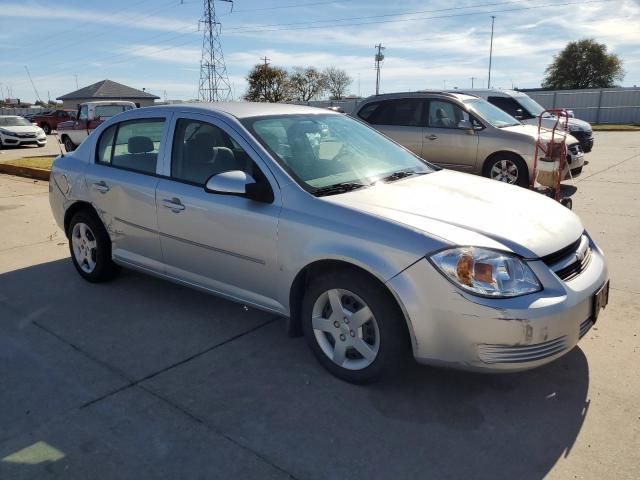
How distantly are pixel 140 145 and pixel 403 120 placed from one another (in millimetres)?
6259

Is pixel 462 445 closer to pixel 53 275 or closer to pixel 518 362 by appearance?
pixel 518 362

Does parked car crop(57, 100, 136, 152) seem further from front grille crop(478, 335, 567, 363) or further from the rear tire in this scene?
front grille crop(478, 335, 567, 363)

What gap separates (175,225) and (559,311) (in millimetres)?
2649

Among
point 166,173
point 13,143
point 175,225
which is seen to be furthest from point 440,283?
point 13,143

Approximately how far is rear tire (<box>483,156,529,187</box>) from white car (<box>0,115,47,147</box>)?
1968 centimetres

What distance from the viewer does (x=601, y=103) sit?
33969 millimetres

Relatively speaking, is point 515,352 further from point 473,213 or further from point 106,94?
point 106,94

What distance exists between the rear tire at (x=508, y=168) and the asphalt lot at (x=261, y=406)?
469 cm

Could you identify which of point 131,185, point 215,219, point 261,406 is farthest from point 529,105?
point 261,406

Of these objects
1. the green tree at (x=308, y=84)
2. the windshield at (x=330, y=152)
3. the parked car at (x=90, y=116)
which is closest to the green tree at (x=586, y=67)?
the green tree at (x=308, y=84)

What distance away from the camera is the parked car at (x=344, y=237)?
2.73 m

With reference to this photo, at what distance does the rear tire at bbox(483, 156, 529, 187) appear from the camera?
8875 mm

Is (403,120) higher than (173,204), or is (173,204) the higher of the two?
(403,120)

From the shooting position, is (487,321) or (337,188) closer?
(487,321)
